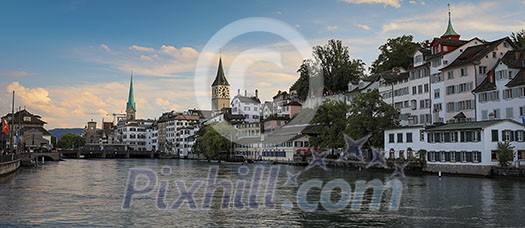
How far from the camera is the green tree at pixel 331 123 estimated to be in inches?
3290

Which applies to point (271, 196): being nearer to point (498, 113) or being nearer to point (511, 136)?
point (511, 136)

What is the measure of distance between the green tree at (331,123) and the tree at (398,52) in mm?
14333

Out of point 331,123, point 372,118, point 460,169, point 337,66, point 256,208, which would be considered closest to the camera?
point 256,208

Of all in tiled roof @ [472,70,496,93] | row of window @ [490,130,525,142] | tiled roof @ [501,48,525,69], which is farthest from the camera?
tiled roof @ [472,70,496,93]

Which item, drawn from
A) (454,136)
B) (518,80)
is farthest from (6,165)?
(518,80)

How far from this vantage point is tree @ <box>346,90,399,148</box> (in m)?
73.8

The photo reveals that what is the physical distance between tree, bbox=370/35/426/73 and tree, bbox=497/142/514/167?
43.9 meters

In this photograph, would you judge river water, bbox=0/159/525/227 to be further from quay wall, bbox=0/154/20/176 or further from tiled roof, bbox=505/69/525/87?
tiled roof, bbox=505/69/525/87

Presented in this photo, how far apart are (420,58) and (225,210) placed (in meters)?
55.4

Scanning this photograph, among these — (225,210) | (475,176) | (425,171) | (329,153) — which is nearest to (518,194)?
(475,176)

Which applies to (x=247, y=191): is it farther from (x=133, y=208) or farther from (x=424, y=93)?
(x=424, y=93)

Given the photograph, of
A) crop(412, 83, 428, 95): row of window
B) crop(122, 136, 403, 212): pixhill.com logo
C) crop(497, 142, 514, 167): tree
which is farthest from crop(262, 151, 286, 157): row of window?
crop(122, 136, 403, 212): pixhill.com logo

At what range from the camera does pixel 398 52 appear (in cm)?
9862

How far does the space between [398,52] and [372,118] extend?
93.1ft
